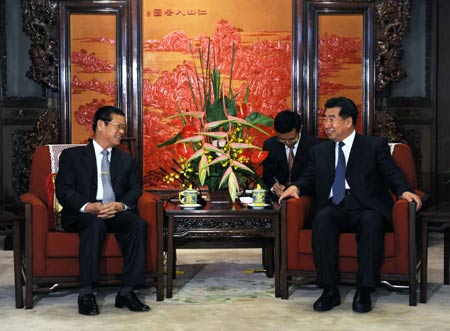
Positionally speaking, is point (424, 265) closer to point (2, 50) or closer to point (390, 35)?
point (390, 35)

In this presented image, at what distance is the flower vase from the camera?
4.77 metres

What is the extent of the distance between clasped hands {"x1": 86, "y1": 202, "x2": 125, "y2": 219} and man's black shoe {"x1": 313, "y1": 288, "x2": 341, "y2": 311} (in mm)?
1190

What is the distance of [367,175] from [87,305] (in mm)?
1673

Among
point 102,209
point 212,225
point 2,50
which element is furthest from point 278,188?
point 2,50

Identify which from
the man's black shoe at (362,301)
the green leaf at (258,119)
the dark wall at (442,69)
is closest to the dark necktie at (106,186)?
the green leaf at (258,119)

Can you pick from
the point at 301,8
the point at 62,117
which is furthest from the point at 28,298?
the point at 301,8

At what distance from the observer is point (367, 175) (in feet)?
15.0

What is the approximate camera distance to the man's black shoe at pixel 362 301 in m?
4.18

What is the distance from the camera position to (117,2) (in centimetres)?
648

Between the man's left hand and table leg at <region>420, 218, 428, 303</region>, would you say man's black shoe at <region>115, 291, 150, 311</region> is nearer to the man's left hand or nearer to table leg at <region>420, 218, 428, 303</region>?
the man's left hand

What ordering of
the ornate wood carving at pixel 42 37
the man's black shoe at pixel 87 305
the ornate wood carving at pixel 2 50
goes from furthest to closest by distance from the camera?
the ornate wood carving at pixel 2 50
the ornate wood carving at pixel 42 37
the man's black shoe at pixel 87 305

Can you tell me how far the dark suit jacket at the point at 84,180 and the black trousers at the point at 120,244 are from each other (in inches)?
4.0

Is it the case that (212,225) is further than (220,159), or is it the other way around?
(220,159)

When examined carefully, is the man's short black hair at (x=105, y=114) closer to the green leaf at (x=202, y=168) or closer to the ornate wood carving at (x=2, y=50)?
the green leaf at (x=202, y=168)
